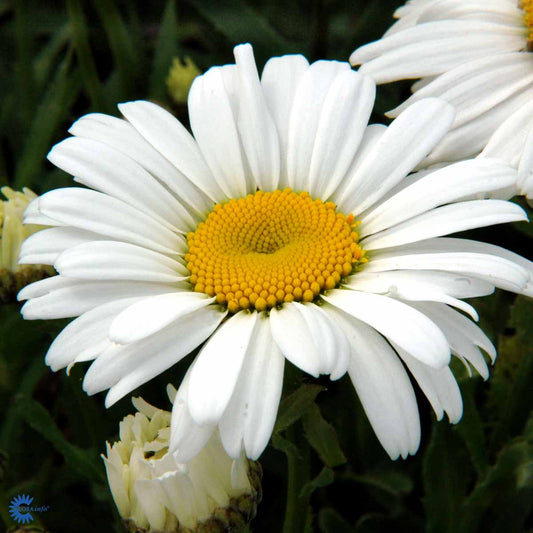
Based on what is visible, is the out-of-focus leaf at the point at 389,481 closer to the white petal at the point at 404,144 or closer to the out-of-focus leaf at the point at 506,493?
the out-of-focus leaf at the point at 506,493

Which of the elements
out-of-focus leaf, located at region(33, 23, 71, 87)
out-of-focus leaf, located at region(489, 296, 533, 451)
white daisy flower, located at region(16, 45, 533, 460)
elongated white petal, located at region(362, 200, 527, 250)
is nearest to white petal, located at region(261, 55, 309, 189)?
white daisy flower, located at region(16, 45, 533, 460)

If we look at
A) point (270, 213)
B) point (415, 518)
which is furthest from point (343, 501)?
point (270, 213)

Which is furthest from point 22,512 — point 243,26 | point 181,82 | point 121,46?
point 243,26

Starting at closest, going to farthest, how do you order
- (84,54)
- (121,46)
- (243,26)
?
(84,54) < (121,46) < (243,26)

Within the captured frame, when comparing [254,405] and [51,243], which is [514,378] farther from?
[51,243]

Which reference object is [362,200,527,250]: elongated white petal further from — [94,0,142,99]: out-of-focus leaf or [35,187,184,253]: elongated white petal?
[94,0,142,99]: out-of-focus leaf

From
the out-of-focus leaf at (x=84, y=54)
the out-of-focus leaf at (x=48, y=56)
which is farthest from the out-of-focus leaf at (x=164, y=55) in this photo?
the out-of-focus leaf at (x=48, y=56)

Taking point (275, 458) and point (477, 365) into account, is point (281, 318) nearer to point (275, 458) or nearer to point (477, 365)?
point (477, 365)
